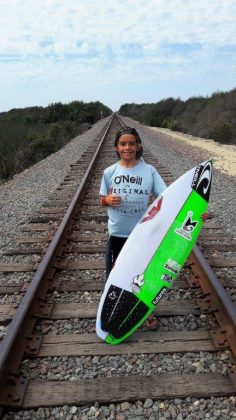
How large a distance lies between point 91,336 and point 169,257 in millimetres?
877

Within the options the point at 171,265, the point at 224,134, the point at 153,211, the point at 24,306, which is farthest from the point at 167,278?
the point at 224,134

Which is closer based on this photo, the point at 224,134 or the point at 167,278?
the point at 167,278

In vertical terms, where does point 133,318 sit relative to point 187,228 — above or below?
below

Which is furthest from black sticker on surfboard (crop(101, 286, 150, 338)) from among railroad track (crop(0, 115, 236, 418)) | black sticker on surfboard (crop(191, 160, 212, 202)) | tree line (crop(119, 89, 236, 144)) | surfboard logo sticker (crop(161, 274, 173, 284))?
tree line (crop(119, 89, 236, 144))

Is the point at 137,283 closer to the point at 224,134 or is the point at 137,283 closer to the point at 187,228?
the point at 187,228

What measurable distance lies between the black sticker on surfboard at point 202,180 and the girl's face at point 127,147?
54 centimetres

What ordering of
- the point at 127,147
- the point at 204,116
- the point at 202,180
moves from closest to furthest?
the point at 127,147 → the point at 202,180 → the point at 204,116

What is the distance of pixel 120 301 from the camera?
3223 mm

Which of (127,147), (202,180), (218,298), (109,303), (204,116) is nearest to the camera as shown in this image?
(127,147)

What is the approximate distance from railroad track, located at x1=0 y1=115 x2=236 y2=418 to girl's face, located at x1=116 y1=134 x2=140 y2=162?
1390mm

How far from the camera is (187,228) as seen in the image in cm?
331

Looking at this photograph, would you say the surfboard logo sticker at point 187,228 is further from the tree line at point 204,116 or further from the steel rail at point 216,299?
the tree line at point 204,116

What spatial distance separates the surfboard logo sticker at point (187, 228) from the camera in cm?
329

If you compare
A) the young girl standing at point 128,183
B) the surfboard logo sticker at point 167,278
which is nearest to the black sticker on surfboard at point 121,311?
the surfboard logo sticker at point 167,278
